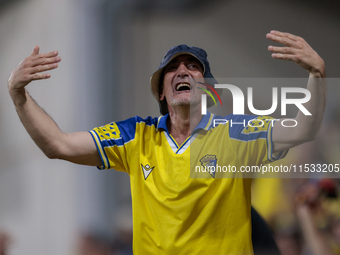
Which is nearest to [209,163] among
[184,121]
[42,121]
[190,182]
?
[190,182]

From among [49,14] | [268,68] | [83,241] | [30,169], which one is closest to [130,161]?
[83,241]

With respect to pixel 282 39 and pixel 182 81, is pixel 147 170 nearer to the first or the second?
pixel 182 81

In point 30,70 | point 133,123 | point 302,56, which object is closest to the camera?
point 302,56

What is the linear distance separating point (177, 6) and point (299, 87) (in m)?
0.85

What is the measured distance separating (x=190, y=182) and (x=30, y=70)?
701 millimetres

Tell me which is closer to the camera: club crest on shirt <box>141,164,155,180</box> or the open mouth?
club crest on shirt <box>141,164,155,180</box>

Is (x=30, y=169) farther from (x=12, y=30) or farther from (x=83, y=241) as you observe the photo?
(x=12, y=30)

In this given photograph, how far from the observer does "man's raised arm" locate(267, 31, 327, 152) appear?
1.01 m

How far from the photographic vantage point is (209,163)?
1.22 m

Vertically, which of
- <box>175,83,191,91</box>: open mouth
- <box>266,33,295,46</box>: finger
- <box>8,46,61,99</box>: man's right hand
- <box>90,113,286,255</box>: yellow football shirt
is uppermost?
<box>266,33,295,46</box>: finger

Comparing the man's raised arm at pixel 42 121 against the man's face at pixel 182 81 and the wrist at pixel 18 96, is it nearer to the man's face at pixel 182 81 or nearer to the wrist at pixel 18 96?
the wrist at pixel 18 96

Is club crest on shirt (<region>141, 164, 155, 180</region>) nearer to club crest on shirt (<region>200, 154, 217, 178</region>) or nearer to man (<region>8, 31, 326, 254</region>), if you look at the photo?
man (<region>8, 31, 326, 254</region>)

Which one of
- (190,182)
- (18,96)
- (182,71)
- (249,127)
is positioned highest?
(182,71)

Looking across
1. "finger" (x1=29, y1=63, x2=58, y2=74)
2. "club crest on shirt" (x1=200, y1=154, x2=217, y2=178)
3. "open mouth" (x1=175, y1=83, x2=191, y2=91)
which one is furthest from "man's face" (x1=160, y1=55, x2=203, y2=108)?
"finger" (x1=29, y1=63, x2=58, y2=74)
